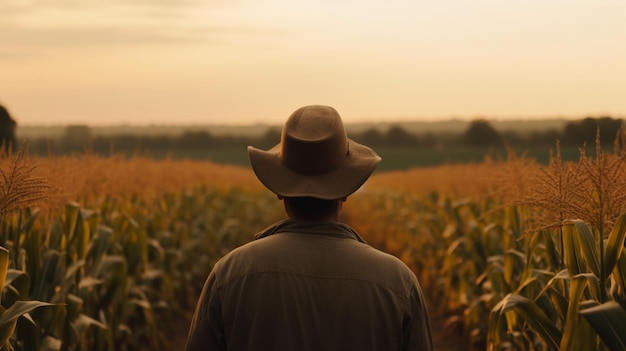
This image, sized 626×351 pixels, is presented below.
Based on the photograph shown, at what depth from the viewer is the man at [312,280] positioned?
2936mm

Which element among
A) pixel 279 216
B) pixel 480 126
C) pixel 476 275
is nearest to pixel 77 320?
pixel 476 275

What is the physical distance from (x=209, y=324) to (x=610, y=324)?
2.03 metres

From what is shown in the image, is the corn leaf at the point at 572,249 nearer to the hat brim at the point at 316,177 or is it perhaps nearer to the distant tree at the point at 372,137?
the hat brim at the point at 316,177

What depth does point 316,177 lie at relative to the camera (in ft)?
10.1

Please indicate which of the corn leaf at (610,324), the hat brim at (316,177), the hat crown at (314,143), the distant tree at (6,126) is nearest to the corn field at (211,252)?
the corn leaf at (610,324)

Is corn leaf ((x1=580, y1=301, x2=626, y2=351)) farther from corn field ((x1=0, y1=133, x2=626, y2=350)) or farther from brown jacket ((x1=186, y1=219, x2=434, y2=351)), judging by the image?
brown jacket ((x1=186, y1=219, x2=434, y2=351))

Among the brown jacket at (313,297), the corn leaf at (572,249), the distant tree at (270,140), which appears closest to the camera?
the brown jacket at (313,297)

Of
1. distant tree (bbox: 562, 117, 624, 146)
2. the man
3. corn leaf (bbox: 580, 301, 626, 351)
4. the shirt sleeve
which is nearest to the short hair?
the man

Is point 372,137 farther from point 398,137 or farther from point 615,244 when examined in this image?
point 615,244

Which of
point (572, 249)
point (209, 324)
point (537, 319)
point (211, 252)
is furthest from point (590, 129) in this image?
point (211, 252)

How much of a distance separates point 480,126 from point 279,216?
17.5 metres

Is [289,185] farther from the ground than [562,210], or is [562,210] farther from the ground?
[289,185]

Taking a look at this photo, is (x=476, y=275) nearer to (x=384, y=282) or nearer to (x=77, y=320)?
(x=77, y=320)

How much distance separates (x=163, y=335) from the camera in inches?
437
